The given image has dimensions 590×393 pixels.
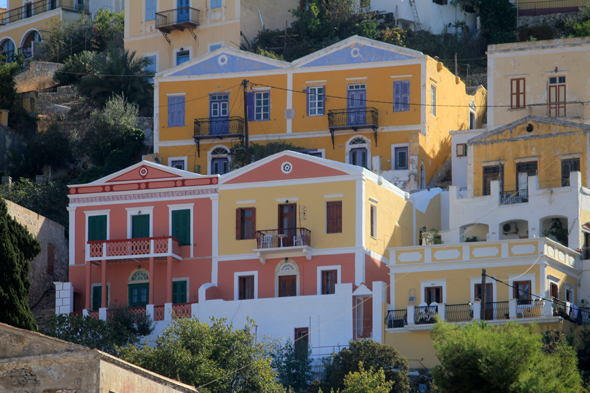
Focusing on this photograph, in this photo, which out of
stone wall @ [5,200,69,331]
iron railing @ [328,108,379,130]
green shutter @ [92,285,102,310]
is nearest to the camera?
green shutter @ [92,285,102,310]

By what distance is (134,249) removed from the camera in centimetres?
4300

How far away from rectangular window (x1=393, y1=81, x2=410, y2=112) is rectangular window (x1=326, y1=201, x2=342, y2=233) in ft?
31.9

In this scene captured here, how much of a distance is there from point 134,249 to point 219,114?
1118cm

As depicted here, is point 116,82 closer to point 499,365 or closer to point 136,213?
point 136,213

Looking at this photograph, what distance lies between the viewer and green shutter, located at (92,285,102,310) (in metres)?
43.6

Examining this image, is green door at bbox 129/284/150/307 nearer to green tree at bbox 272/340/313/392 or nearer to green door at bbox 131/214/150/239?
green door at bbox 131/214/150/239

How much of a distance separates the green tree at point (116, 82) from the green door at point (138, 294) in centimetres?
1750

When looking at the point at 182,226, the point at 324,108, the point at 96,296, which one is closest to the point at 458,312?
the point at 182,226

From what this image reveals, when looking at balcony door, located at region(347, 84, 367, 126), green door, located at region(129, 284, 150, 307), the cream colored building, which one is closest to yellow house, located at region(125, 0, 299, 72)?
balcony door, located at region(347, 84, 367, 126)

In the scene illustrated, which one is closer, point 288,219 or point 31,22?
point 288,219

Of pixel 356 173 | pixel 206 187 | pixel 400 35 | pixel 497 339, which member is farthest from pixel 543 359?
pixel 400 35

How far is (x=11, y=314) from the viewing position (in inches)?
1153

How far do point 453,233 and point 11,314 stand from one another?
1885cm

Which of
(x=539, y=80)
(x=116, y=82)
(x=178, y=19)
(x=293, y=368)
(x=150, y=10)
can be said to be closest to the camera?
(x=293, y=368)
